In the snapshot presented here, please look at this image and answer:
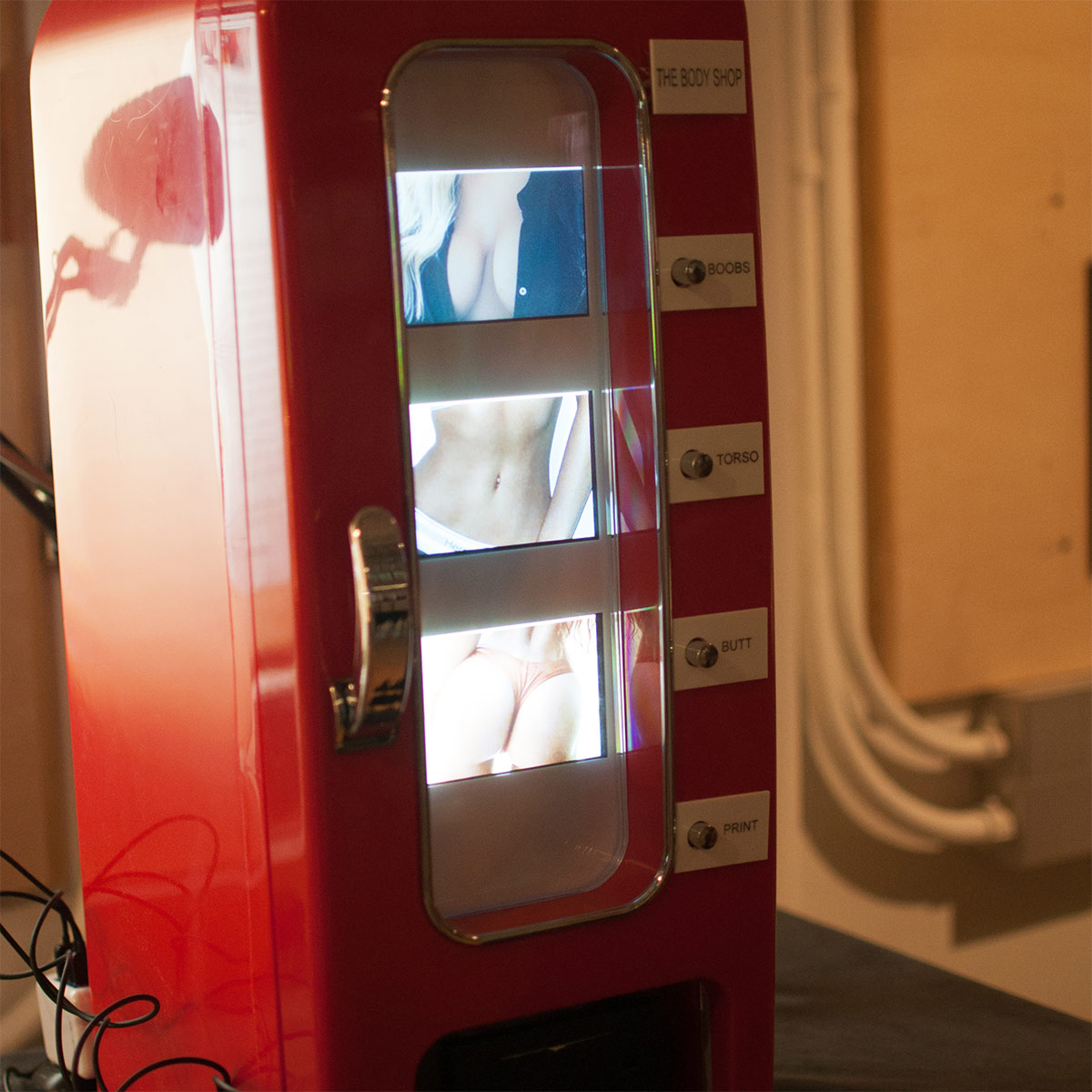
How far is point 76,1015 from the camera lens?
0.93m

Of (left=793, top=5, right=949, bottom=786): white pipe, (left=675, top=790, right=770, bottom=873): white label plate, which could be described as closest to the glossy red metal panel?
(left=675, top=790, right=770, bottom=873): white label plate

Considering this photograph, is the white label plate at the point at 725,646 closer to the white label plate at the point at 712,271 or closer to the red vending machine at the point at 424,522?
the red vending machine at the point at 424,522

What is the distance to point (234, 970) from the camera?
75 centimetres

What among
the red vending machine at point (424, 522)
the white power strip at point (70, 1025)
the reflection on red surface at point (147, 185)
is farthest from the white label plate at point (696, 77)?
the white power strip at point (70, 1025)

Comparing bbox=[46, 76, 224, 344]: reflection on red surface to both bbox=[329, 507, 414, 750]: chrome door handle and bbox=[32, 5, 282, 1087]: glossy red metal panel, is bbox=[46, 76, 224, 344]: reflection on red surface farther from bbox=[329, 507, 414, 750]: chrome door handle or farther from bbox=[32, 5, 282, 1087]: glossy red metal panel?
bbox=[329, 507, 414, 750]: chrome door handle

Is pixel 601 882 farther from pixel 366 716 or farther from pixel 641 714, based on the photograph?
pixel 366 716

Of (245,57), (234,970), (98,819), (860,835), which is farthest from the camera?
(860,835)

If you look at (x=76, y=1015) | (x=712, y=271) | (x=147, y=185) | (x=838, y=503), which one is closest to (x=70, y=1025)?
(x=76, y=1015)

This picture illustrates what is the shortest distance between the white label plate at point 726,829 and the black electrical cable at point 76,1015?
1.06ft

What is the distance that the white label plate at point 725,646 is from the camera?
76cm

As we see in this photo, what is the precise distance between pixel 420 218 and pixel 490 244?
0.15 ft

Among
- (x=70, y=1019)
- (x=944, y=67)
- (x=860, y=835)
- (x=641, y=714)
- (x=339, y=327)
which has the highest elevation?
(x=944, y=67)

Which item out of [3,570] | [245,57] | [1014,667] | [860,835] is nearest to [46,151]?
[245,57]

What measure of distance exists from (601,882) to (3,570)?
67 centimetres
